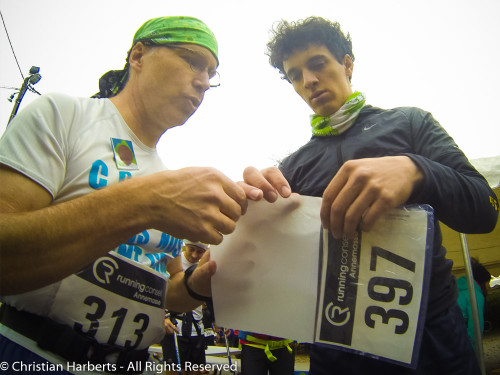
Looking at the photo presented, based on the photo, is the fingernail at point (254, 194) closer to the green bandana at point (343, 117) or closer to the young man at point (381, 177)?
the young man at point (381, 177)

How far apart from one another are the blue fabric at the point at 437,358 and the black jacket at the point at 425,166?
0.05 metres

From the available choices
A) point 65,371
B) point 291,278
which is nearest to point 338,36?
point 291,278

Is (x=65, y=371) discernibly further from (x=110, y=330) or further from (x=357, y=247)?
(x=357, y=247)

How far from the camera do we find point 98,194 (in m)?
0.75

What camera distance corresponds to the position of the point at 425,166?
0.81 metres

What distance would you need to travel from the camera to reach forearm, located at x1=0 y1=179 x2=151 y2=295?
0.67 m

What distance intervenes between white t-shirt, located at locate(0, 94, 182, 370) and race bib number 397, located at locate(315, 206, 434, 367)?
2.38 feet

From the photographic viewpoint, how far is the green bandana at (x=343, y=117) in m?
1.36

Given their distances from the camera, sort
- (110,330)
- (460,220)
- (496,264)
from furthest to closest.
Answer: (496,264) < (110,330) < (460,220)

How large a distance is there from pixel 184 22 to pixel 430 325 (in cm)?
197

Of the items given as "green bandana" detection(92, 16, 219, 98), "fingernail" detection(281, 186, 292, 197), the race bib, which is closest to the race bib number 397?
"fingernail" detection(281, 186, 292, 197)

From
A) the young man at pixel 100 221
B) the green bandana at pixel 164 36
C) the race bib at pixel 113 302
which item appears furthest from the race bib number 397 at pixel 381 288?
the green bandana at pixel 164 36

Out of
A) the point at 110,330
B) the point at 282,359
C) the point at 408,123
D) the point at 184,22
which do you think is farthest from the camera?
the point at 282,359

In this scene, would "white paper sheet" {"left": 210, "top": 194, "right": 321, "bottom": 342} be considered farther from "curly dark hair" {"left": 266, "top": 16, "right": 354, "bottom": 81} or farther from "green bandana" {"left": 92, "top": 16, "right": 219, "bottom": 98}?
"green bandana" {"left": 92, "top": 16, "right": 219, "bottom": 98}
